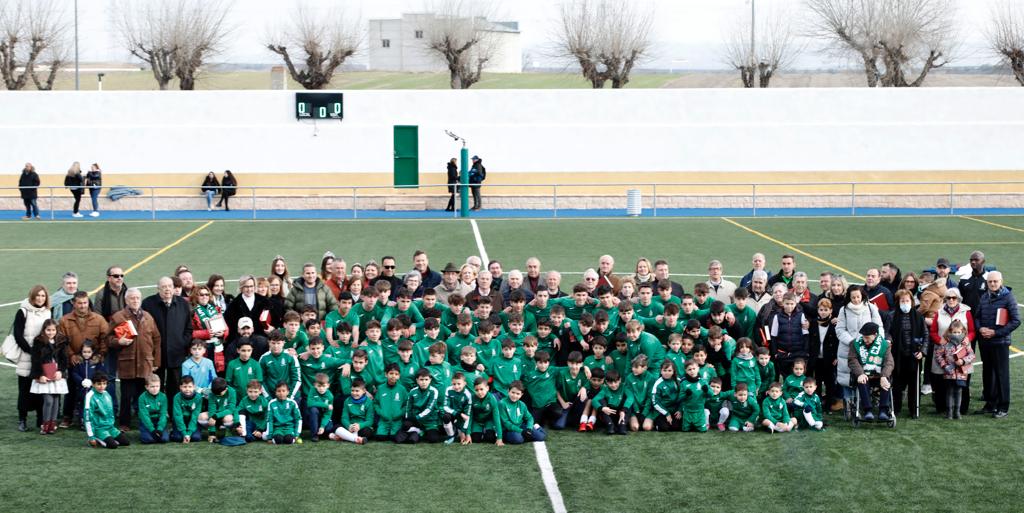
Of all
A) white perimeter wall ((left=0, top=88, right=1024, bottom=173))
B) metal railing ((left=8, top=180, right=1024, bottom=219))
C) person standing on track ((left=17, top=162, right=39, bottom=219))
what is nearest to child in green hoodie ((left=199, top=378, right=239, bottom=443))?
person standing on track ((left=17, top=162, right=39, bottom=219))

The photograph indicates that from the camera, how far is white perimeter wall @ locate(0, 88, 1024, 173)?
128 feet

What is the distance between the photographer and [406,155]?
1553 inches

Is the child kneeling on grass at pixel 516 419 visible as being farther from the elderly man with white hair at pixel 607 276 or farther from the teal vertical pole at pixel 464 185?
the teal vertical pole at pixel 464 185

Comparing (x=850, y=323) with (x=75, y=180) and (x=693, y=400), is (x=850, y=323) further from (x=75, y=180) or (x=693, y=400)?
(x=75, y=180)

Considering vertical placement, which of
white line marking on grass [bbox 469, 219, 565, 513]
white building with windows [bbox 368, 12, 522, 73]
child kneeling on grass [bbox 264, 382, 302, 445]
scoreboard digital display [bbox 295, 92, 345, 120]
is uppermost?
white building with windows [bbox 368, 12, 522, 73]

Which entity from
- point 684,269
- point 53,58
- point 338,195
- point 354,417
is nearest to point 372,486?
point 354,417

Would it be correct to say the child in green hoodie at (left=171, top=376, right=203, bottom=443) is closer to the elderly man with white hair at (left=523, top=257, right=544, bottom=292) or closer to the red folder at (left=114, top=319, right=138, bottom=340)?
the red folder at (left=114, top=319, right=138, bottom=340)

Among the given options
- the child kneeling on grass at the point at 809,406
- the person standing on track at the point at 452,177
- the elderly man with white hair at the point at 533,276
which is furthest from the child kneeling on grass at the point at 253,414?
the person standing on track at the point at 452,177

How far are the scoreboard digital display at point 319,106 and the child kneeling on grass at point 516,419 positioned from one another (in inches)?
1111

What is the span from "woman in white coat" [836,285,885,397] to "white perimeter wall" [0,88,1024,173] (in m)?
27.1

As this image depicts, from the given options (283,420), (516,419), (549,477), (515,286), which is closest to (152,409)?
(283,420)

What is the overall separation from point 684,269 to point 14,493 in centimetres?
1655

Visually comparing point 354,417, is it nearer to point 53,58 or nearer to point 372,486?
point 372,486

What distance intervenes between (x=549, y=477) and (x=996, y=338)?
5.43 meters
